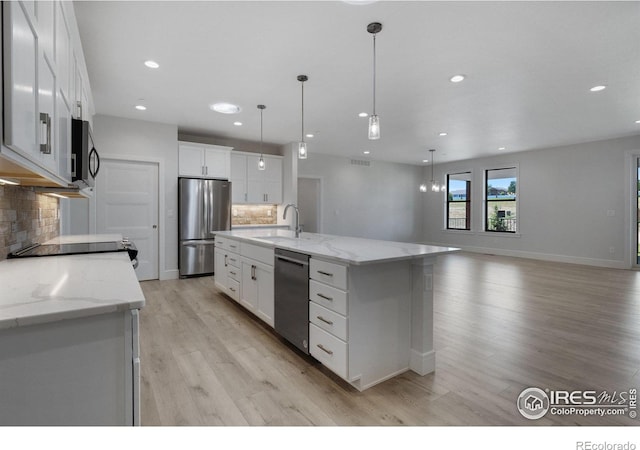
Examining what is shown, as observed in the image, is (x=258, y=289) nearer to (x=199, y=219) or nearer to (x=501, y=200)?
(x=199, y=219)

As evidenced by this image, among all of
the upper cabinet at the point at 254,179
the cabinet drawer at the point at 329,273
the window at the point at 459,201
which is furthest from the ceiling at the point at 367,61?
the window at the point at 459,201

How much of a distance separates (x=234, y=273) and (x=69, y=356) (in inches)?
106

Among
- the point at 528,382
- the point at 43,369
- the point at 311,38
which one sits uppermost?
the point at 311,38

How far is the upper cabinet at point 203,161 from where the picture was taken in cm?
532

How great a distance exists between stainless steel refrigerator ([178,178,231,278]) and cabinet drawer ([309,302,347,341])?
3.50 metres

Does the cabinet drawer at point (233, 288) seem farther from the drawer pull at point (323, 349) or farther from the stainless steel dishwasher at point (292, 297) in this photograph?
the drawer pull at point (323, 349)

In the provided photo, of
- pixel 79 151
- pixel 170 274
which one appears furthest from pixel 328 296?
pixel 170 274

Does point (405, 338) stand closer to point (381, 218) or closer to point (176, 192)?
point (176, 192)

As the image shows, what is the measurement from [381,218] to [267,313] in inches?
268

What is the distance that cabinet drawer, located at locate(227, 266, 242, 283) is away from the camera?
11.6 ft

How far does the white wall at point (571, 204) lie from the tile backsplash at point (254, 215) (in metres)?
5.65

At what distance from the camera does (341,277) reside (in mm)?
1974
